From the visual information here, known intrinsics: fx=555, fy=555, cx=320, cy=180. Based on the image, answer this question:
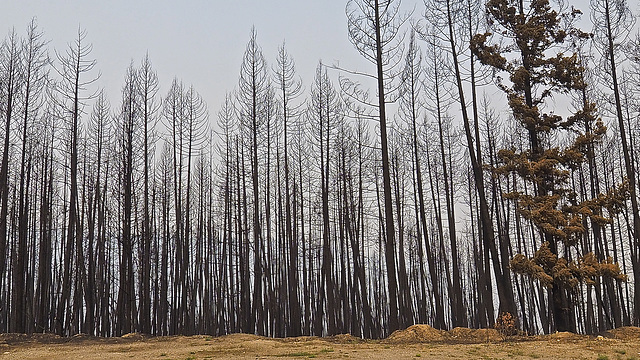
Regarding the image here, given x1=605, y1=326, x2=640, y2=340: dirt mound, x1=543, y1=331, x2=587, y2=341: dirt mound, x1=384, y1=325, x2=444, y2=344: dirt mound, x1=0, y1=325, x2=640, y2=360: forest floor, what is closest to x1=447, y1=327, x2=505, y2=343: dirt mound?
x1=0, y1=325, x2=640, y2=360: forest floor

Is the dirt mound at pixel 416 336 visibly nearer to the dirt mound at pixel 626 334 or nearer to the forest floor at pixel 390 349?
the forest floor at pixel 390 349

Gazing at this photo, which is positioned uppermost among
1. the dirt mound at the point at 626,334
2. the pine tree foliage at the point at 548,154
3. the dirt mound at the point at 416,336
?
the pine tree foliage at the point at 548,154

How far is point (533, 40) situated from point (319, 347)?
11061mm

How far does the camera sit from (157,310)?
2277cm

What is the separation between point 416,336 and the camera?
14289 mm

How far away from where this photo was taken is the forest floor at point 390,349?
33.4 feet

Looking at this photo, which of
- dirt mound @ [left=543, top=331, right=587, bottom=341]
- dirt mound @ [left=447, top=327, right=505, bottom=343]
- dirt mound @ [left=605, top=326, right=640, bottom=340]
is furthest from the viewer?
dirt mound @ [left=447, top=327, right=505, bottom=343]

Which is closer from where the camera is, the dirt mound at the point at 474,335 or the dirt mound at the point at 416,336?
the dirt mound at the point at 416,336

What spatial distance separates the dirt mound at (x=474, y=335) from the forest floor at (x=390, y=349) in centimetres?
3

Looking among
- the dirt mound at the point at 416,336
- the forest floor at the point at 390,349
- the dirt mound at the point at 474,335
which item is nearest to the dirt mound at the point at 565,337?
the forest floor at the point at 390,349

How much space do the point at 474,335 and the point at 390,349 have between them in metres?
4.52

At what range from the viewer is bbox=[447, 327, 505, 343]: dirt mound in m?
13.8

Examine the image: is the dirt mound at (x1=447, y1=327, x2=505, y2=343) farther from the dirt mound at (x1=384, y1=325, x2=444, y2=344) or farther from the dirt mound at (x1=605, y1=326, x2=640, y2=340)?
the dirt mound at (x1=605, y1=326, x2=640, y2=340)

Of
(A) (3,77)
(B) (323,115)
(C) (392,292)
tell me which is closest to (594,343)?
(C) (392,292)
